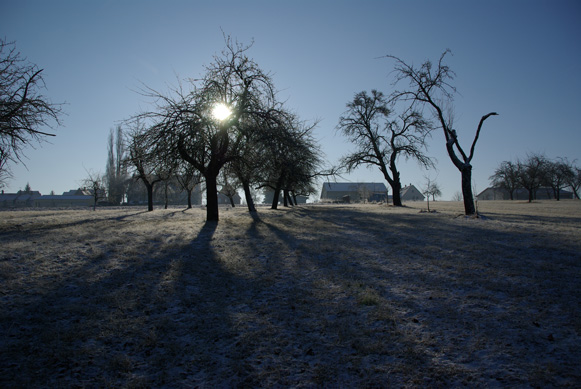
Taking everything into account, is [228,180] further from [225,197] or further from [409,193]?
[409,193]

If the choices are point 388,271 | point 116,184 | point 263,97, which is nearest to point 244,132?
point 263,97

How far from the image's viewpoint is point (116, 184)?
60.4 metres

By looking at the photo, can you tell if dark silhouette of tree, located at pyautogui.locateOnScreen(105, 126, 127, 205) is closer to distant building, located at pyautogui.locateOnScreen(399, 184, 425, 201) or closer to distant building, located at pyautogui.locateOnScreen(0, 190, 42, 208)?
distant building, located at pyautogui.locateOnScreen(0, 190, 42, 208)

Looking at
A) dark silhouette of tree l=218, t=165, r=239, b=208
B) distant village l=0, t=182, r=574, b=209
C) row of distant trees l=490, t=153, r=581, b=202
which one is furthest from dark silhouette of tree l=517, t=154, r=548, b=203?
dark silhouette of tree l=218, t=165, r=239, b=208

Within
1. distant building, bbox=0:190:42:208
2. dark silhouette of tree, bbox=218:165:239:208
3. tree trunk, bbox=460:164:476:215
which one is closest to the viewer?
tree trunk, bbox=460:164:476:215

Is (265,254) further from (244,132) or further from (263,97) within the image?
(263,97)

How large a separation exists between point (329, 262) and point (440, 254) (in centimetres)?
322

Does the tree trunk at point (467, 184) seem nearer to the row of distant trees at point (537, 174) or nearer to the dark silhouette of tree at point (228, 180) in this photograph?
the dark silhouette of tree at point (228, 180)

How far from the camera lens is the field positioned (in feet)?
11.7

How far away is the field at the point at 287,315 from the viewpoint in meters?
3.56

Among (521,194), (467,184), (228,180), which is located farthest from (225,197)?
(521,194)

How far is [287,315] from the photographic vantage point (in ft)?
16.5

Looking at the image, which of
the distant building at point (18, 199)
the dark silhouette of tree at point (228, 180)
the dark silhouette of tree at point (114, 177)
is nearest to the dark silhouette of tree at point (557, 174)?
the dark silhouette of tree at point (228, 180)

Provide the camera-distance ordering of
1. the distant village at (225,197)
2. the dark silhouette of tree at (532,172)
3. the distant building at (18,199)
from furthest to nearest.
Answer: the distant building at (18,199) < the distant village at (225,197) < the dark silhouette of tree at (532,172)
